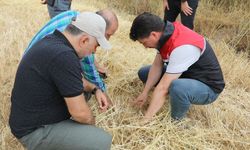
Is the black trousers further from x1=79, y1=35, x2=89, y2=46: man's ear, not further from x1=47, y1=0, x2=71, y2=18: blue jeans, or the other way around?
x1=79, y1=35, x2=89, y2=46: man's ear

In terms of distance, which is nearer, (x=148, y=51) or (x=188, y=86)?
(x=188, y=86)

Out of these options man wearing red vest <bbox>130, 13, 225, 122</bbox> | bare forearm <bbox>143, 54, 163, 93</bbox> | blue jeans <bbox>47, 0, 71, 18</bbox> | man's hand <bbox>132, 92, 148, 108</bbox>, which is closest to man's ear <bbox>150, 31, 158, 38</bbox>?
man wearing red vest <bbox>130, 13, 225, 122</bbox>

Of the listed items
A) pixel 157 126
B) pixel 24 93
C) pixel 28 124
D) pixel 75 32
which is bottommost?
pixel 157 126

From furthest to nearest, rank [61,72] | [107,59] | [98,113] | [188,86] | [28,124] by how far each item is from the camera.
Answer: [107,59] < [98,113] < [188,86] < [28,124] < [61,72]

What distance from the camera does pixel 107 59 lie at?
163 inches

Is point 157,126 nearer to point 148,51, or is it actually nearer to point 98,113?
point 98,113

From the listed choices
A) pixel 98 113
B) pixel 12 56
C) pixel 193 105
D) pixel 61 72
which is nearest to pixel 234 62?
pixel 193 105

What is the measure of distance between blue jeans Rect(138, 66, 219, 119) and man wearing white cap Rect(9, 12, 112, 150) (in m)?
0.67

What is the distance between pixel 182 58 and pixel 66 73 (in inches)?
38.2

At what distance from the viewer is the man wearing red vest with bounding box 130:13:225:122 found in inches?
117

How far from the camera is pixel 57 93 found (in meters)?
2.48

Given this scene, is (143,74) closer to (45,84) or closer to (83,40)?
(83,40)

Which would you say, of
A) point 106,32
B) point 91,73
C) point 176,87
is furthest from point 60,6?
point 176,87

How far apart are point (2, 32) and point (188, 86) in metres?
2.68
